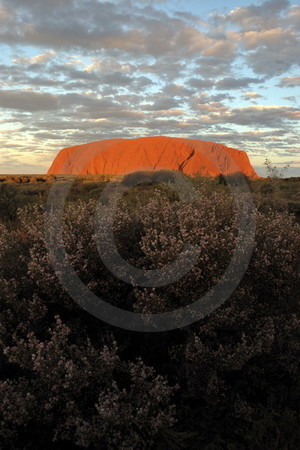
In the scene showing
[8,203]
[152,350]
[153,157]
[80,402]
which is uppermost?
[153,157]

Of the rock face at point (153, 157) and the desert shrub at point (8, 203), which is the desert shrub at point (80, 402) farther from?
the rock face at point (153, 157)

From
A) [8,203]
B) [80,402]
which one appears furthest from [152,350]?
[8,203]

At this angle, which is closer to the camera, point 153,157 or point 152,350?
point 152,350

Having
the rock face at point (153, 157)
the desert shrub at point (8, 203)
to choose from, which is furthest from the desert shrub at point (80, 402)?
the rock face at point (153, 157)

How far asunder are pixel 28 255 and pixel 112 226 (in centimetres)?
130

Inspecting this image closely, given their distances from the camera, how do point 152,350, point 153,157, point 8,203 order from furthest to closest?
1. point 153,157
2. point 8,203
3. point 152,350

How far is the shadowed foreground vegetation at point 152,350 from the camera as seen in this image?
4.23 meters

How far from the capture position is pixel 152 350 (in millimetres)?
5297

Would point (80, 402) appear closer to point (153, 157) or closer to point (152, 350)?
point (152, 350)

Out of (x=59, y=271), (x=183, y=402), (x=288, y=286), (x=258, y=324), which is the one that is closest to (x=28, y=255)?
(x=59, y=271)

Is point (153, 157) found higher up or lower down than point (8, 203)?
higher up

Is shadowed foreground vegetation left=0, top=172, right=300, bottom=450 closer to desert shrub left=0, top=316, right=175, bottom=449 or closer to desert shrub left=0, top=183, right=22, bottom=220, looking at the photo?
desert shrub left=0, top=316, right=175, bottom=449

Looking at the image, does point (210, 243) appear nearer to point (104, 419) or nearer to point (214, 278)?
point (214, 278)

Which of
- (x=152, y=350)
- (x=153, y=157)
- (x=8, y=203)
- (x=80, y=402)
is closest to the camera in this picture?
(x=80, y=402)
